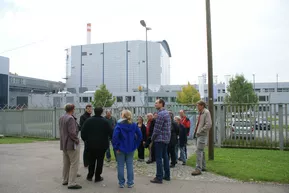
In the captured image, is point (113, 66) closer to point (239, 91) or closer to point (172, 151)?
point (239, 91)

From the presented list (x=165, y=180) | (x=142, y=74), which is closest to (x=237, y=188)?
(x=165, y=180)

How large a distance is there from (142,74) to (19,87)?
1359 inches

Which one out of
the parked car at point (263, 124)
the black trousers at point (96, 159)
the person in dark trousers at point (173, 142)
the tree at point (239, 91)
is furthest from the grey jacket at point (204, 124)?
the tree at point (239, 91)

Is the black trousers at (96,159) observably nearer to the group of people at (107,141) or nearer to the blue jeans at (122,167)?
the group of people at (107,141)

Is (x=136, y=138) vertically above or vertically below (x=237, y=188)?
above

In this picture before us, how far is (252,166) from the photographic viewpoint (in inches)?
319

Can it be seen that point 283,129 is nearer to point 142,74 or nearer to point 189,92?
point 189,92

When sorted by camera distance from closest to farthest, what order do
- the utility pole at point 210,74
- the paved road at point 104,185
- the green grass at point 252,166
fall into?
1. the paved road at point 104,185
2. the green grass at point 252,166
3. the utility pole at point 210,74

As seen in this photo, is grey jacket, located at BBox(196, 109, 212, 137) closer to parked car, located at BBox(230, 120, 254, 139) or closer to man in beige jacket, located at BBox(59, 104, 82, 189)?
man in beige jacket, located at BBox(59, 104, 82, 189)

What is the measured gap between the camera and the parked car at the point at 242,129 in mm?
12273

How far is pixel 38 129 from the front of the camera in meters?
18.7

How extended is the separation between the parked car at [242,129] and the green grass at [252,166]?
81.2 inches

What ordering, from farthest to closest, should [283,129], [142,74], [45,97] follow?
[142,74]
[45,97]
[283,129]

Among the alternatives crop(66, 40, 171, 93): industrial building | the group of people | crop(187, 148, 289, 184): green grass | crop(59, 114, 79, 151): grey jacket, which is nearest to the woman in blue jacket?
the group of people
